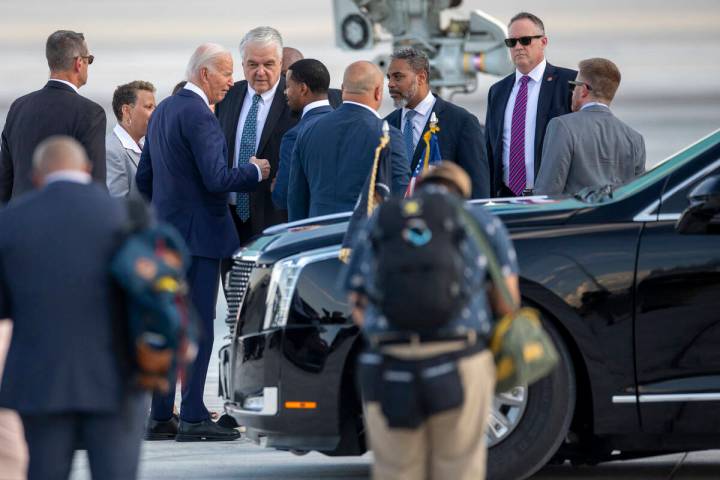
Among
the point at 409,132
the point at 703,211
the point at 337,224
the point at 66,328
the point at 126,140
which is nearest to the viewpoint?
the point at 66,328

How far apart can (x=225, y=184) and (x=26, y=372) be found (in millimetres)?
3179

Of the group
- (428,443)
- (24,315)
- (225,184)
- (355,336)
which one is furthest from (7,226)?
(225,184)

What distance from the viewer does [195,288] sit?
7.47m

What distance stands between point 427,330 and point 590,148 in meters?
3.24

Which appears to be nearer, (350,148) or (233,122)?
(350,148)

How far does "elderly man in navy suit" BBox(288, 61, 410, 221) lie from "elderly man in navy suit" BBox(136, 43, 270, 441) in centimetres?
55

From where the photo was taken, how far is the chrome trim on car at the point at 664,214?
18.9ft

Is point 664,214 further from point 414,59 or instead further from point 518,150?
point 414,59

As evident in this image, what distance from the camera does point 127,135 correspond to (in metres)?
8.48

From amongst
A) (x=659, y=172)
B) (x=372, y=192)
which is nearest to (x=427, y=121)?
(x=372, y=192)

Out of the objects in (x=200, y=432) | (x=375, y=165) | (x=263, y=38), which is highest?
(x=263, y=38)

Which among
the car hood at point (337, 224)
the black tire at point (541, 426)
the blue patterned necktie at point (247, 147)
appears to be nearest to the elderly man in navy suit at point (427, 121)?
the blue patterned necktie at point (247, 147)

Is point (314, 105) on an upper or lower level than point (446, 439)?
upper

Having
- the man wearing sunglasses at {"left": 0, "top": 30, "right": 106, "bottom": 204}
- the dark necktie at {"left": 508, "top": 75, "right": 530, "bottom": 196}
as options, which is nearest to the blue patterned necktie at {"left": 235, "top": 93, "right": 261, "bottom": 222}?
the man wearing sunglasses at {"left": 0, "top": 30, "right": 106, "bottom": 204}
